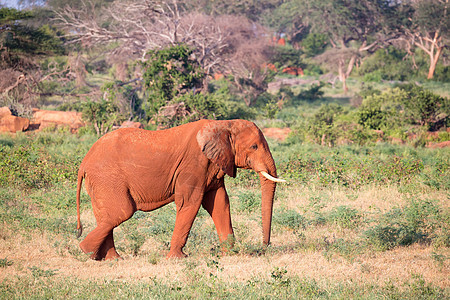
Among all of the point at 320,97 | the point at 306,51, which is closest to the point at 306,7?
the point at 306,51

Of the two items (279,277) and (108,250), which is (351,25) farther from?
(279,277)

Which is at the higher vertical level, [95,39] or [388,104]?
[95,39]

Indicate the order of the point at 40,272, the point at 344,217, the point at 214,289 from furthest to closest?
1. the point at 344,217
2. the point at 40,272
3. the point at 214,289

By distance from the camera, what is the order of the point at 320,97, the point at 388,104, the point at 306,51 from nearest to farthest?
the point at 388,104, the point at 320,97, the point at 306,51

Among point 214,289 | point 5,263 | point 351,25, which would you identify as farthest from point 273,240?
point 351,25

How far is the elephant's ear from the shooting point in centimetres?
721

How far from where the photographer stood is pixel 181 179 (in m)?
7.27

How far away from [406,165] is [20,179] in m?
8.53

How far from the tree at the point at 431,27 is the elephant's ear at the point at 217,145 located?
122 feet

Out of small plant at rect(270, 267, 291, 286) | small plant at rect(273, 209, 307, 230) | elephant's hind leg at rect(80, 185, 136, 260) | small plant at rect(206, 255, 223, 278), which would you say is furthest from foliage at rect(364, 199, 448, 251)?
elephant's hind leg at rect(80, 185, 136, 260)

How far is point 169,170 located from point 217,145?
730 millimetres

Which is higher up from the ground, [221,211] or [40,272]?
[221,211]

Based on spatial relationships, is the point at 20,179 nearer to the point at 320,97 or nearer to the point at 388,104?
the point at 388,104

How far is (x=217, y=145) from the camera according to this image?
722cm
